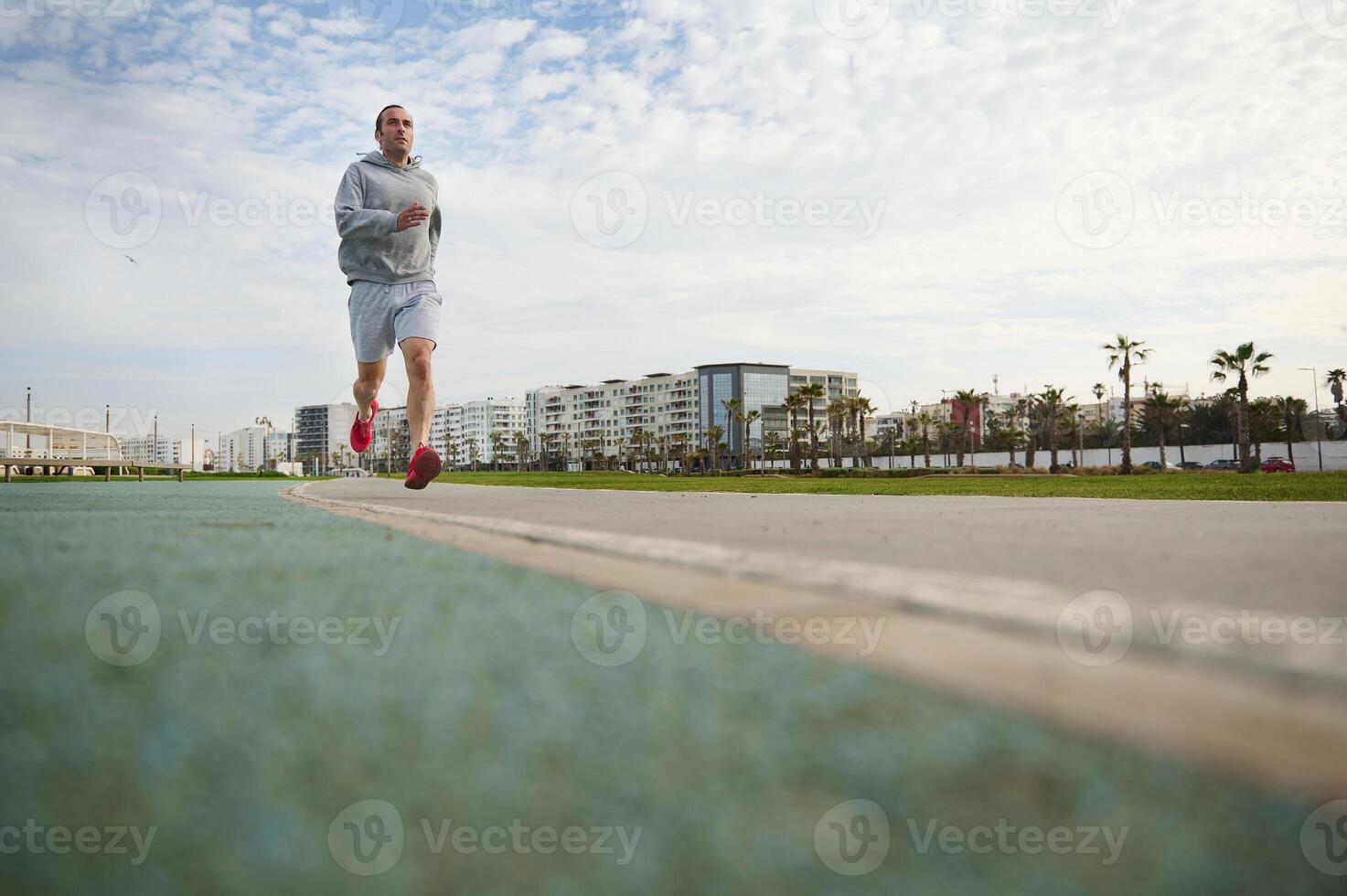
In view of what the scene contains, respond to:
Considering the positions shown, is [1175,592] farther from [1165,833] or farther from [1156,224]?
[1156,224]

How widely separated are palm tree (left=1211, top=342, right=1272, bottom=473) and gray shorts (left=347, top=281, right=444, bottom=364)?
60.3 m

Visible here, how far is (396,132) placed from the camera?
22.1 feet

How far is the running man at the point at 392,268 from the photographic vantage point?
6.42m

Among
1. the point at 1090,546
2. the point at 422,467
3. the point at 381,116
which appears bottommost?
the point at 1090,546

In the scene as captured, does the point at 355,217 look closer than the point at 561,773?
No

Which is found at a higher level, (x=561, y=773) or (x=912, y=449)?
(x=912, y=449)

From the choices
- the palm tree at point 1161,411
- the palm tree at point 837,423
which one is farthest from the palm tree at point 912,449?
the palm tree at point 1161,411

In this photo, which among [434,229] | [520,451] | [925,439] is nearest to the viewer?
[434,229]

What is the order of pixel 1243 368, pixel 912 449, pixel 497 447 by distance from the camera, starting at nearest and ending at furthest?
pixel 1243 368 → pixel 912 449 → pixel 497 447

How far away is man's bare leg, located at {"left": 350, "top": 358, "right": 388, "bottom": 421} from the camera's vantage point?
6992 mm

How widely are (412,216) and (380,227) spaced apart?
16.6 inches

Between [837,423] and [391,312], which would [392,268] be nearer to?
[391,312]

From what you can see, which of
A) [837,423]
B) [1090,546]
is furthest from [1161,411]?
[1090,546]

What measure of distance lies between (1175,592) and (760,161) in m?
55.2
